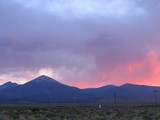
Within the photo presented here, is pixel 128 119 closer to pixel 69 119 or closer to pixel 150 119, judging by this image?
pixel 150 119

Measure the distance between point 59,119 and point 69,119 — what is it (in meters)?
1.27

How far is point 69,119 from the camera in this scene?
34406 millimetres

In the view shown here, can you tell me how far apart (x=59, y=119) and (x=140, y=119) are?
9.60 m

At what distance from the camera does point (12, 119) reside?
3366 cm

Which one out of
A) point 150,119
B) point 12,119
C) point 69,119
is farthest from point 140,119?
point 12,119

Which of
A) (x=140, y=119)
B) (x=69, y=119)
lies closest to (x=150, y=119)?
(x=140, y=119)

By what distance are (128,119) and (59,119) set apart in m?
8.17

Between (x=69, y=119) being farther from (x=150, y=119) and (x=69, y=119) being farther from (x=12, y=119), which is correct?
(x=150, y=119)

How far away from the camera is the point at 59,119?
34.8m

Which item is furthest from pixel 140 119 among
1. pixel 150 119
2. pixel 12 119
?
pixel 12 119

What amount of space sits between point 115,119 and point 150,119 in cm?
419

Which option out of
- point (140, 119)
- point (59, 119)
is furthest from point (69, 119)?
point (140, 119)

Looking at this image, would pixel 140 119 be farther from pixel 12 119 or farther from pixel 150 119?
pixel 12 119

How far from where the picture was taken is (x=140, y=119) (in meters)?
34.7
